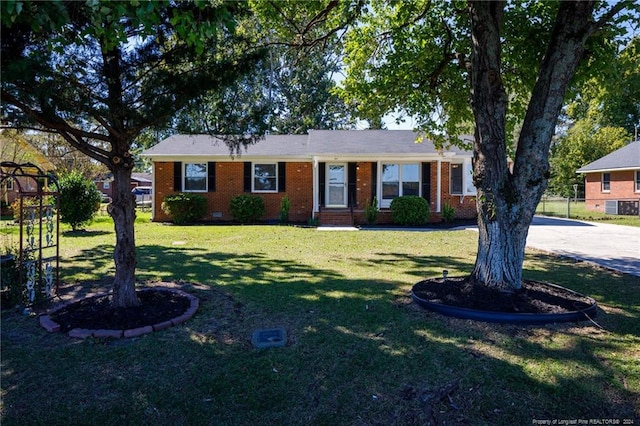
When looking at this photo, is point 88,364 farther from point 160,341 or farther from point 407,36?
point 407,36

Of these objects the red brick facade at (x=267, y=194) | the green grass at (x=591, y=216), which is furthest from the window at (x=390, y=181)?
the green grass at (x=591, y=216)

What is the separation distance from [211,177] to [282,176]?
10.5 ft

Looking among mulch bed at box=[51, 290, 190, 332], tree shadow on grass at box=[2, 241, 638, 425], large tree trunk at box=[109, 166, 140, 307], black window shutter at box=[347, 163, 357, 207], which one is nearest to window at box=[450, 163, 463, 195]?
black window shutter at box=[347, 163, 357, 207]

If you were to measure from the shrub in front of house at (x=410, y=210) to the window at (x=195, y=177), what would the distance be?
27.9ft

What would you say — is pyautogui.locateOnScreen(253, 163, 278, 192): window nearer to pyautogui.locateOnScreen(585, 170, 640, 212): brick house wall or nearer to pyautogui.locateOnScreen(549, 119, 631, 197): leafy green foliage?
pyautogui.locateOnScreen(549, 119, 631, 197): leafy green foliage

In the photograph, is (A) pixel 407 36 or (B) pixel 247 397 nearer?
(B) pixel 247 397

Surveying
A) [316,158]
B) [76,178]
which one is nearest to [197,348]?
[76,178]

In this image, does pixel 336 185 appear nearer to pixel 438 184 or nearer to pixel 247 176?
pixel 247 176

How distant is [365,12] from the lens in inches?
329

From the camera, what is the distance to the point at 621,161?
25.4 metres

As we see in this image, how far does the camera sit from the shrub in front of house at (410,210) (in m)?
16.0

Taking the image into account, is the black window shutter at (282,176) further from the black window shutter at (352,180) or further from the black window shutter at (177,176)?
the black window shutter at (177,176)

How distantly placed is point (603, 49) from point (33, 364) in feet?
28.2

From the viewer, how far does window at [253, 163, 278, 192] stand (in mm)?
Result: 17906
